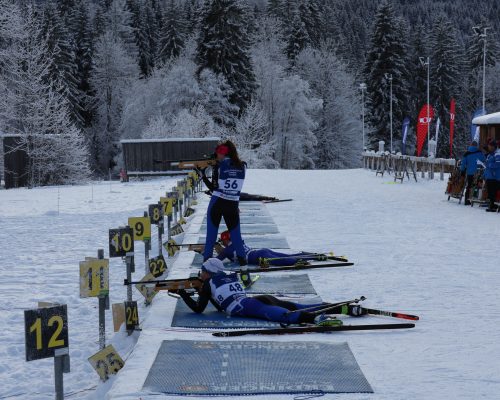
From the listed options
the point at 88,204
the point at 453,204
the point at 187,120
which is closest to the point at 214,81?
the point at 187,120

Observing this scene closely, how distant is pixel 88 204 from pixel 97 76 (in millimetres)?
50844

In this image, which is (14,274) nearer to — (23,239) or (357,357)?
(23,239)

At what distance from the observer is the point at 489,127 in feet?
75.9

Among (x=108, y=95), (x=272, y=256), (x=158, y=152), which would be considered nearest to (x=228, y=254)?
(x=272, y=256)

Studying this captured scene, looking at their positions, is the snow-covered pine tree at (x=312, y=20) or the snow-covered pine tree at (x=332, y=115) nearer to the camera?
the snow-covered pine tree at (x=332, y=115)

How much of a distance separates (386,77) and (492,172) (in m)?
53.1

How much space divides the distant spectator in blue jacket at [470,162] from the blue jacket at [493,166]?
151cm

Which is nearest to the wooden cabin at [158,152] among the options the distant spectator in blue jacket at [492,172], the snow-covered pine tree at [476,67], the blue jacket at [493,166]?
the distant spectator in blue jacket at [492,172]

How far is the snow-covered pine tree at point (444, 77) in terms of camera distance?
74938 mm

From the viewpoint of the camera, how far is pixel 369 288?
9.77 metres

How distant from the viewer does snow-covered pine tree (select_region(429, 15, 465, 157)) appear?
2950 inches

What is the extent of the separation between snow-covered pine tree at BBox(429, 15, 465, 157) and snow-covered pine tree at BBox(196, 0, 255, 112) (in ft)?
82.7

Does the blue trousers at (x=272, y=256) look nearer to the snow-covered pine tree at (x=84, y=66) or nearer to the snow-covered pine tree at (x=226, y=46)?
the snow-covered pine tree at (x=226, y=46)

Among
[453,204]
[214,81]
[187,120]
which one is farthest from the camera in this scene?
[214,81]
